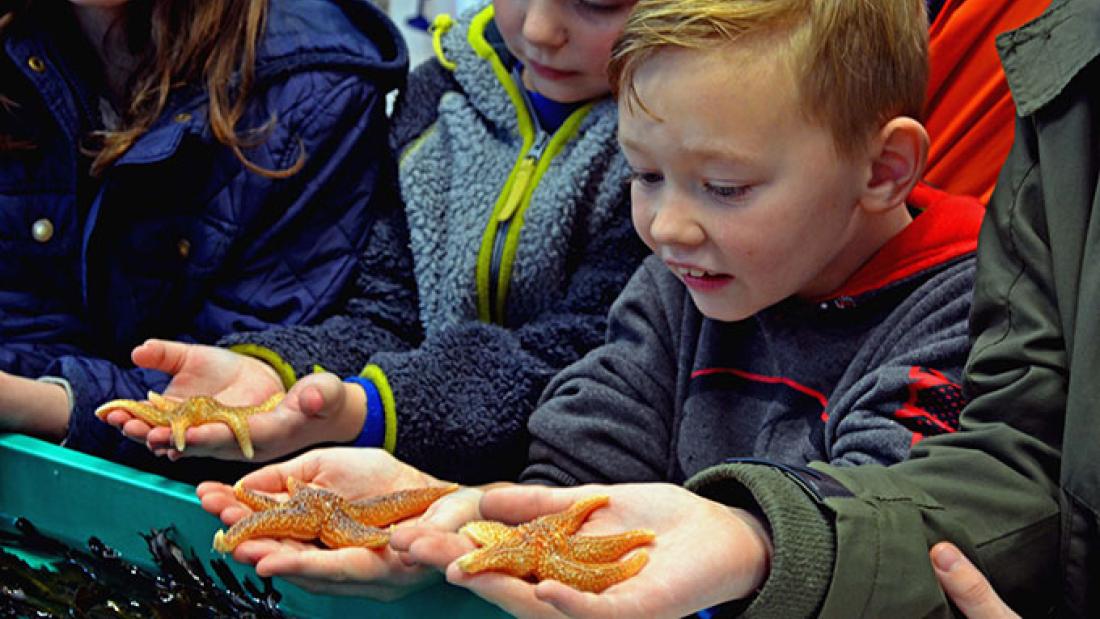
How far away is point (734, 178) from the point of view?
1.44m

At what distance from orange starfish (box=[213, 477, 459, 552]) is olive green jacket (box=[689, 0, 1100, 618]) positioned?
443mm

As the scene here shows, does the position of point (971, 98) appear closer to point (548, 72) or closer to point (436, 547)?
point (548, 72)

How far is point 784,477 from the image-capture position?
117 cm

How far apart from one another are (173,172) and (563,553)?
1241 millimetres

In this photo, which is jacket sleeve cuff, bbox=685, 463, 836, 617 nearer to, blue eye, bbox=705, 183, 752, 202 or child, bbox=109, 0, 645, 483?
blue eye, bbox=705, 183, 752, 202

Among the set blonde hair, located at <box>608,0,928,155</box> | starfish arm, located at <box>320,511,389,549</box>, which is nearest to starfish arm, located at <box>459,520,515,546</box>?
starfish arm, located at <box>320,511,389,549</box>

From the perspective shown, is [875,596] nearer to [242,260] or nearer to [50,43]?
[242,260]

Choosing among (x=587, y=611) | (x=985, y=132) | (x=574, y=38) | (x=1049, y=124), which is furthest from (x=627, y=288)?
(x=587, y=611)

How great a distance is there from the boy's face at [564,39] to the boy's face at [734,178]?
366 millimetres

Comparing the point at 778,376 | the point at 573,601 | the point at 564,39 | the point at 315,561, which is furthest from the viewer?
the point at 564,39

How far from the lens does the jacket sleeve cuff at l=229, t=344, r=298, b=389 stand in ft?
6.68

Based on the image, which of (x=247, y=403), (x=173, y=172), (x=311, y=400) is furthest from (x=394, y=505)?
(x=173, y=172)

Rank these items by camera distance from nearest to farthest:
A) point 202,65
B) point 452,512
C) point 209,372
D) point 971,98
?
1. point 452,512
2. point 971,98
3. point 209,372
4. point 202,65

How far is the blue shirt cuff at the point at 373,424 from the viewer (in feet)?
6.33
